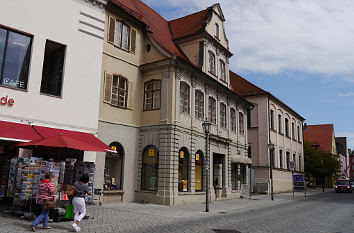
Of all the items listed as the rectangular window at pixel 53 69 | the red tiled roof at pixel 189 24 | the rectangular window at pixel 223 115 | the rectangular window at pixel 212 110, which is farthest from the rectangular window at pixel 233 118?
the rectangular window at pixel 53 69

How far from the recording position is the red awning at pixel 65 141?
36.8 ft

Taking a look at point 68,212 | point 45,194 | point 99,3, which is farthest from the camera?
point 99,3

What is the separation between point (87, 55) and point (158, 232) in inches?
415

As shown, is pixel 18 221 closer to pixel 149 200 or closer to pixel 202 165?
pixel 149 200

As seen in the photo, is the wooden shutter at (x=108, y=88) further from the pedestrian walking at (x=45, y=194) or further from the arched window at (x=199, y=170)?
the pedestrian walking at (x=45, y=194)

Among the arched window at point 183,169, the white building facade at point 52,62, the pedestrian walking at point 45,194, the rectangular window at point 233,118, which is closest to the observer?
the pedestrian walking at point 45,194

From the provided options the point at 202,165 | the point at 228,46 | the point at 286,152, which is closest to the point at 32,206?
the point at 202,165

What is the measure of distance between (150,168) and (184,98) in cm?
506

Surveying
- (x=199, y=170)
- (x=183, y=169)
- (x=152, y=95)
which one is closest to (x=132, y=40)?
(x=152, y=95)

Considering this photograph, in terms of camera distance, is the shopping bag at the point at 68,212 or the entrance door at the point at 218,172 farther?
the entrance door at the point at 218,172

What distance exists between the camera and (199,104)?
22812mm

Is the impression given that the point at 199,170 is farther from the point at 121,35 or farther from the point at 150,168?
the point at 121,35

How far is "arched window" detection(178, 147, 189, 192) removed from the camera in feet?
65.8

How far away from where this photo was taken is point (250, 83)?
38.9 metres
